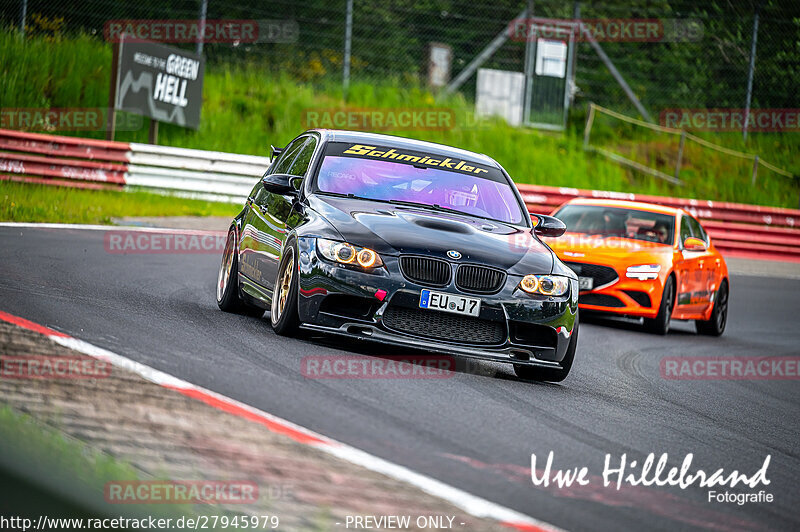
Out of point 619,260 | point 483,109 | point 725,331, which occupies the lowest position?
point 725,331

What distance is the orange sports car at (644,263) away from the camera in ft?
46.5

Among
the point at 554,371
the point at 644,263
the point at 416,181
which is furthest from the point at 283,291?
the point at 644,263

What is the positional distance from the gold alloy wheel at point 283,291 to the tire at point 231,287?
1.30 meters

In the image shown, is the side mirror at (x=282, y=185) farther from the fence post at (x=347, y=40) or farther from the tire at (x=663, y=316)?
the fence post at (x=347, y=40)

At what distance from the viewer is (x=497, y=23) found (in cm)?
2784

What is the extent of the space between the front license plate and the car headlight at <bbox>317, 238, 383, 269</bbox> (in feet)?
1.20

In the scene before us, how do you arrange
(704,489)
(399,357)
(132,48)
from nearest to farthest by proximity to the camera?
1. (704,489)
2. (399,357)
3. (132,48)

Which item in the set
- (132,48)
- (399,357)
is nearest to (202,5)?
(132,48)

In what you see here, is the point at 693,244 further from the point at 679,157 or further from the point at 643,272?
the point at 679,157

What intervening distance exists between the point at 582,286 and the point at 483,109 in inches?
609

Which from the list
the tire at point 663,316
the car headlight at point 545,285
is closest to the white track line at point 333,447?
the car headlight at point 545,285

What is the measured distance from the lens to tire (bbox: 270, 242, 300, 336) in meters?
8.20

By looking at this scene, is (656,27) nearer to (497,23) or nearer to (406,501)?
(497,23)

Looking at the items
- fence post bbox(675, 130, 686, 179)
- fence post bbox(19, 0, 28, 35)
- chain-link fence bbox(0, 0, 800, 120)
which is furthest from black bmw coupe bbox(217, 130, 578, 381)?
fence post bbox(675, 130, 686, 179)
